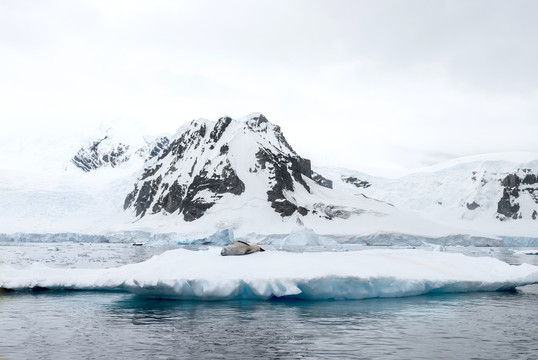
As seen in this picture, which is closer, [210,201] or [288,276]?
[288,276]

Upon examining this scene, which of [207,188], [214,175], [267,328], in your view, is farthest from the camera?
[214,175]

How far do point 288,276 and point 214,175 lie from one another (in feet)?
519

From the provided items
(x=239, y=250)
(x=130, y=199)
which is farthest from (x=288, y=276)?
(x=130, y=199)

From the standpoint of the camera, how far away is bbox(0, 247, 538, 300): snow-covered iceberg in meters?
22.7

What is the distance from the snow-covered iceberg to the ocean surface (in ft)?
1.85

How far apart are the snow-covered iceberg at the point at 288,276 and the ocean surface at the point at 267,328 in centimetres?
56

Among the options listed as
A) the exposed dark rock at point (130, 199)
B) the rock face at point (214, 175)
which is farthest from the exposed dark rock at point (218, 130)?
the exposed dark rock at point (130, 199)

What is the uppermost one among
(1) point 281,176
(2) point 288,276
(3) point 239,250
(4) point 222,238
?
(1) point 281,176

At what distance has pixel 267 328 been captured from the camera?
59.6 feet

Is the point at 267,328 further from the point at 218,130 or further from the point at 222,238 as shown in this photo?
the point at 218,130

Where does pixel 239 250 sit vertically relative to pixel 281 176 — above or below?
below

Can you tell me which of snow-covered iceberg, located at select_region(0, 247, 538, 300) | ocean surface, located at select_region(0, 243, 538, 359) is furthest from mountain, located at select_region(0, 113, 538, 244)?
ocean surface, located at select_region(0, 243, 538, 359)

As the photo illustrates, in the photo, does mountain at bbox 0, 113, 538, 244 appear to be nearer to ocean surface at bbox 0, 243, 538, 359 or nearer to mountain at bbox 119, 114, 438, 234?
mountain at bbox 119, 114, 438, 234

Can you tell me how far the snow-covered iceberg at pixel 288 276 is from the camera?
22.7 metres
